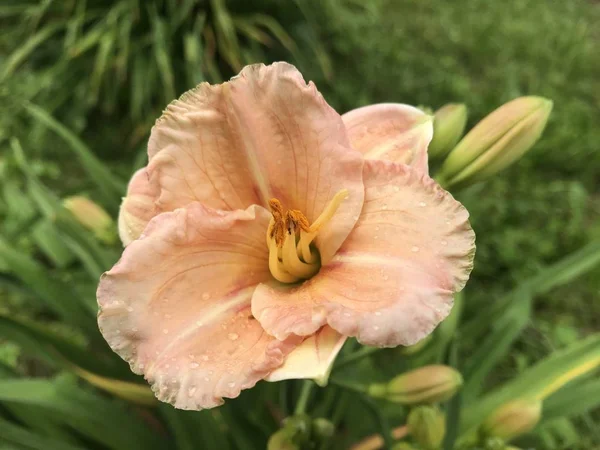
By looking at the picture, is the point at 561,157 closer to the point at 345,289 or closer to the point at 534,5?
the point at 534,5

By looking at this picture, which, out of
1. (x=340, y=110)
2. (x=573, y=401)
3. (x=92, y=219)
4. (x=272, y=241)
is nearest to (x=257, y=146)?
(x=272, y=241)

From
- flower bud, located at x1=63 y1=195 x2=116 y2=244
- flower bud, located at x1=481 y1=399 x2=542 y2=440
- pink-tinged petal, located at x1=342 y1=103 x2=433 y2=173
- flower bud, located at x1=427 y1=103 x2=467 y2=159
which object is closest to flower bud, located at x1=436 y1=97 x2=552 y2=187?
flower bud, located at x1=427 y1=103 x2=467 y2=159

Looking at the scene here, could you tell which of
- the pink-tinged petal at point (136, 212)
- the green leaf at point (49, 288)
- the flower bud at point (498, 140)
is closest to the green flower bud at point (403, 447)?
the flower bud at point (498, 140)

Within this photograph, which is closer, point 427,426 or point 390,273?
point 390,273

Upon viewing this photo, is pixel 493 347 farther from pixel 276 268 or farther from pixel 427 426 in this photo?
pixel 276 268

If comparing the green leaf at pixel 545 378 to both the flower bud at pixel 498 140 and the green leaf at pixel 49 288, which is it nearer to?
the flower bud at pixel 498 140

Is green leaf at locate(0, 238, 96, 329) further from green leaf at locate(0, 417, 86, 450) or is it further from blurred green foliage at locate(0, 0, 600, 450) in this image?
green leaf at locate(0, 417, 86, 450)
